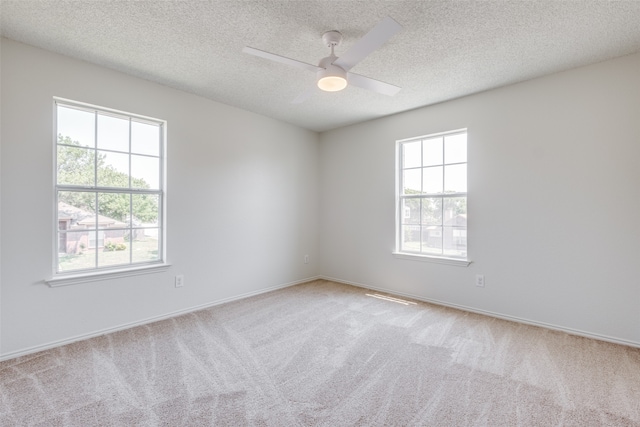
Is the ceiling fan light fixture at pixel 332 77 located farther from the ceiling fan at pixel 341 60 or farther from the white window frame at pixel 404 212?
the white window frame at pixel 404 212

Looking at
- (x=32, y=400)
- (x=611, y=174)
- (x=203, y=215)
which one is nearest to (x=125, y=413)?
(x=32, y=400)

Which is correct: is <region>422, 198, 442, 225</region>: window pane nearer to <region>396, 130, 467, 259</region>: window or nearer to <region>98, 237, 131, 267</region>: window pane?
<region>396, 130, 467, 259</region>: window

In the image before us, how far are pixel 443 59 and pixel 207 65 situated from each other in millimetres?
2154

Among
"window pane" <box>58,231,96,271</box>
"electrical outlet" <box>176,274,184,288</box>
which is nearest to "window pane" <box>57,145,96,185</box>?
"window pane" <box>58,231,96,271</box>

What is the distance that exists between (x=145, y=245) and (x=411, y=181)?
3349 mm

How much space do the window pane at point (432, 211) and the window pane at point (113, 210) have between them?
348 cm

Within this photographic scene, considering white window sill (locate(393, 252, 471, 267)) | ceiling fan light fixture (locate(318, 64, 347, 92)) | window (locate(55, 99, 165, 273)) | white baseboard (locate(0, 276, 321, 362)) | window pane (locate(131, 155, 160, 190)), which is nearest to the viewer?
ceiling fan light fixture (locate(318, 64, 347, 92))

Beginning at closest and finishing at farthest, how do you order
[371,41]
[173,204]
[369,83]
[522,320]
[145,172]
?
[371,41]
[369,83]
[522,320]
[145,172]
[173,204]

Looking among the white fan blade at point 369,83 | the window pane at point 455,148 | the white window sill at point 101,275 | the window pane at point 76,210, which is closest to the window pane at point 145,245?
the white window sill at point 101,275

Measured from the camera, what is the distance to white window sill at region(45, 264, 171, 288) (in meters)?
2.57

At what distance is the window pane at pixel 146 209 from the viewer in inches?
123

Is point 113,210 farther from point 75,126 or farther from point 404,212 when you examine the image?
point 404,212

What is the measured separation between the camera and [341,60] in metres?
2.08

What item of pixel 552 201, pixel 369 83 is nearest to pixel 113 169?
pixel 369 83
